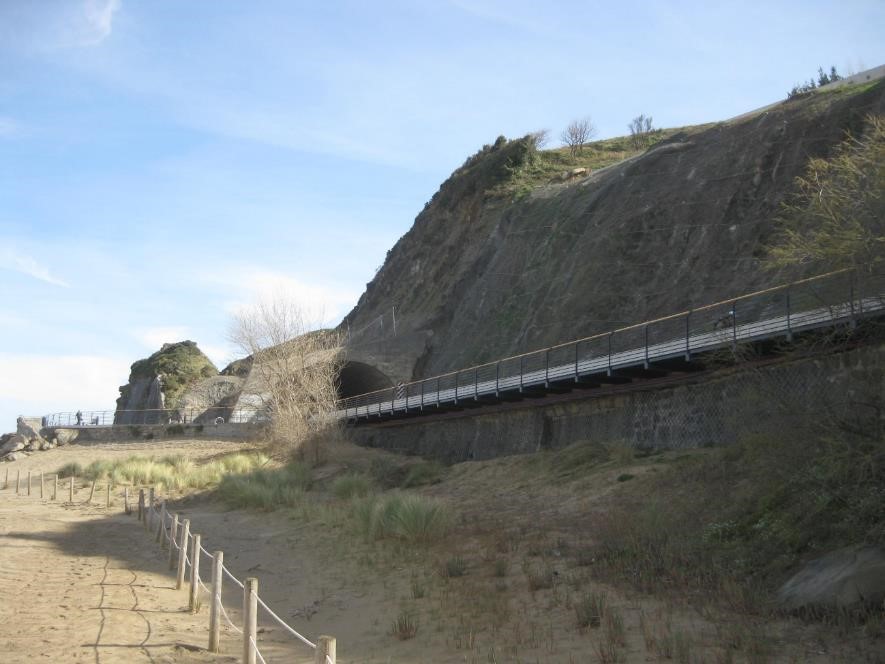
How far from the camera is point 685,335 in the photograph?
85.7ft

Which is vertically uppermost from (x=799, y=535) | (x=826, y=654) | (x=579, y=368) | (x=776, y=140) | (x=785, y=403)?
(x=776, y=140)

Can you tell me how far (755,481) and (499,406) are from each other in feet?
68.1

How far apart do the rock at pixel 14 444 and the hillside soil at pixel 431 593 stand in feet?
96.8

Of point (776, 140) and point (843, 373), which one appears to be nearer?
point (843, 373)

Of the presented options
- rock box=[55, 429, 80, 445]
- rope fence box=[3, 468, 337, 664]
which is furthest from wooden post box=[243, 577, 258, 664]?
rock box=[55, 429, 80, 445]

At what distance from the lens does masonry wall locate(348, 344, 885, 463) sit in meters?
11.3

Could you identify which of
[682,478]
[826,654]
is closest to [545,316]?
[682,478]

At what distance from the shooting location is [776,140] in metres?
39.3

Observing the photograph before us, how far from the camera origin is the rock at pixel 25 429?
179ft

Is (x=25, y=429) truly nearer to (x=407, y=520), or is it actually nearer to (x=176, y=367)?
(x=176, y=367)

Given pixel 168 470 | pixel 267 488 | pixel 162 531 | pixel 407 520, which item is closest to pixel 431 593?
A: pixel 407 520

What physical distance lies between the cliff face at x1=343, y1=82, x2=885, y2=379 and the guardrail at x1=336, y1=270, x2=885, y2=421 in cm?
247

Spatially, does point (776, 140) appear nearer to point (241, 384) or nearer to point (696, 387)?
point (696, 387)

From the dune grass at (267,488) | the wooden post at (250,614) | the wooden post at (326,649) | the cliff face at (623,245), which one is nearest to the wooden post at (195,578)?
the wooden post at (250,614)
